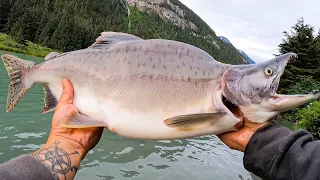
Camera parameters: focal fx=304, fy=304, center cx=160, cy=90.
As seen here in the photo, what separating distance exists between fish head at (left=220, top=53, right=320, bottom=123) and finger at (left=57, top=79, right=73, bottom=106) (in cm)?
138

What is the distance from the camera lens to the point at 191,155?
10461 mm

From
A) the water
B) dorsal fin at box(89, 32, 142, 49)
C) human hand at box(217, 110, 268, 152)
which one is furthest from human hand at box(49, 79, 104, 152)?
the water

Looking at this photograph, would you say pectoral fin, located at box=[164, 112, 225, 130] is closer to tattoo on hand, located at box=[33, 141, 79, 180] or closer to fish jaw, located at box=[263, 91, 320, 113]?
fish jaw, located at box=[263, 91, 320, 113]

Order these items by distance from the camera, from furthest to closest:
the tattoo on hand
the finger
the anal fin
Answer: the anal fin → the finger → the tattoo on hand

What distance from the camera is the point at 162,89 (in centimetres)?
270

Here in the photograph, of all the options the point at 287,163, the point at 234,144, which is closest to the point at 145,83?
the point at 234,144

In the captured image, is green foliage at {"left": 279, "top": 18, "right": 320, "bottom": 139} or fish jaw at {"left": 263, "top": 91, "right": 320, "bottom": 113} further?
green foliage at {"left": 279, "top": 18, "right": 320, "bottom": 139}

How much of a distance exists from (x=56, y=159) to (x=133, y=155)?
7182 millimetres

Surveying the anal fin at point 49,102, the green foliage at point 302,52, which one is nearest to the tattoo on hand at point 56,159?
the anal fin at point 49,102

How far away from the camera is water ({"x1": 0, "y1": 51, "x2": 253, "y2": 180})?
315 inches

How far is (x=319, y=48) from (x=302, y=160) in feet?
106

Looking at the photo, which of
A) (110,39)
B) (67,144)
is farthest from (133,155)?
(67,144)

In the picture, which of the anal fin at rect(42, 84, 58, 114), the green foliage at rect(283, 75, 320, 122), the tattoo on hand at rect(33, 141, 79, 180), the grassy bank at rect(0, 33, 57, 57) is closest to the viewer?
the tattoo on hand at rect(33, 141, 79, 180)

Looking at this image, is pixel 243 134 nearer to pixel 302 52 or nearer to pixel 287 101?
pixel 287 101
